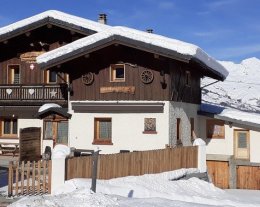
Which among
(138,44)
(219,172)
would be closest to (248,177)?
(219,172)

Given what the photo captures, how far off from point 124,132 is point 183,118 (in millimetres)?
3175

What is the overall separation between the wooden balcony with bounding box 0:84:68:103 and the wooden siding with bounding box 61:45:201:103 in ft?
4.71

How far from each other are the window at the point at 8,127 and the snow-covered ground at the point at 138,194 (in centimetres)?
1060

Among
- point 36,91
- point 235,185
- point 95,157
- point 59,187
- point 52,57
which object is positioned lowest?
point 235,185

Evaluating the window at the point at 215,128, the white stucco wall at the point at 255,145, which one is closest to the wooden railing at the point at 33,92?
the window at the point at 215,128

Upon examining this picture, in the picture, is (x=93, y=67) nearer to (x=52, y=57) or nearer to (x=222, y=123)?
(x=52, y=57)

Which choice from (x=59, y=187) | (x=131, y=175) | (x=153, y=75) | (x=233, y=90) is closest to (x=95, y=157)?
(x=59, y=187)

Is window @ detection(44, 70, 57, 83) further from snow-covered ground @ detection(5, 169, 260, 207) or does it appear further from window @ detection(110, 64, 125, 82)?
snow-covered ground @ detection(5, 169, 260, 207)

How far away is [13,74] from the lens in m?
24.2

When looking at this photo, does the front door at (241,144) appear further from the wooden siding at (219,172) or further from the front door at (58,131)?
the front door at (58,131)

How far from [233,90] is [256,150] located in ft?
470

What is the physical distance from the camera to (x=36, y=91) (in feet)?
73.9

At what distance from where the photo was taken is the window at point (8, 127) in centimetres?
2322

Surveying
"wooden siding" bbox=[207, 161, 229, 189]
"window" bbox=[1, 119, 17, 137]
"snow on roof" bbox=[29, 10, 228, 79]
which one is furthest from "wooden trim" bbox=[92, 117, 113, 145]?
"wooden siding" bbox=[207, 161, 229, 189]
